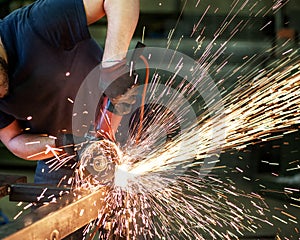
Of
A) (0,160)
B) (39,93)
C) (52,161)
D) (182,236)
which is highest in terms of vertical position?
(0,160)

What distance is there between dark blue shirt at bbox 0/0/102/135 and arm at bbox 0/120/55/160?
0.04 m

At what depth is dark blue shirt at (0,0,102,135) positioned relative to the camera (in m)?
2.13

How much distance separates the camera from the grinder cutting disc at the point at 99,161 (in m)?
1.76

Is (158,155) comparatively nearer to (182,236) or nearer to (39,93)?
(39,93)

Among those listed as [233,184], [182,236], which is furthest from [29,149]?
[233,184]

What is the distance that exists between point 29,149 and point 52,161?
0.17 metres

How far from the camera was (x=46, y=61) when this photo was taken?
88.7 inches

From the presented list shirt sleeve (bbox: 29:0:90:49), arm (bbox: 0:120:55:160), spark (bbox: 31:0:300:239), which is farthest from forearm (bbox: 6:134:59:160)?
shirt sleeve (bbox: 29:0:90:49)

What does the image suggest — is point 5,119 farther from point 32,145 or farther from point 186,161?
point 186,161

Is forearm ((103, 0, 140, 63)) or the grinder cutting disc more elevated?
forearm ((103, 0, 140, 63))

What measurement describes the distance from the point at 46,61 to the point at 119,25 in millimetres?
433

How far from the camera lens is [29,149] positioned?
2293 mm

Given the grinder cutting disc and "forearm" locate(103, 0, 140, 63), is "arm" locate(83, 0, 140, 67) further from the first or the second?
the grinder cutting disc

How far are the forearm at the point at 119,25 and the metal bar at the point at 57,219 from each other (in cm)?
48
